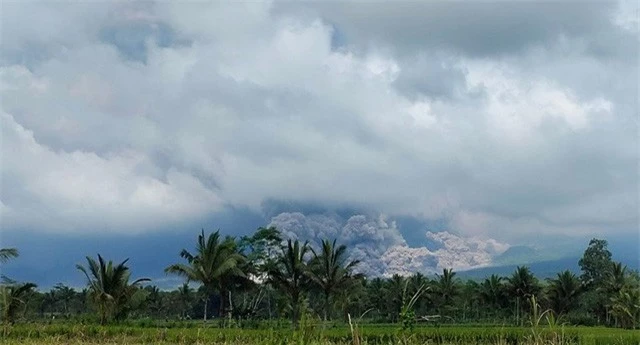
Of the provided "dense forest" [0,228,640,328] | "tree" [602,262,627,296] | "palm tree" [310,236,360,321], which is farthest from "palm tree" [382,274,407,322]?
"palm tree" [310,236,360,321]

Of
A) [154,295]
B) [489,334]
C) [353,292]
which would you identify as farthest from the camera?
[154,295]

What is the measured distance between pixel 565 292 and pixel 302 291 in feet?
89.4

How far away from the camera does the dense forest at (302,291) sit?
32438 millimetres

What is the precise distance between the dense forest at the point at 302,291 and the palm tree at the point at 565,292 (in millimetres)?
79

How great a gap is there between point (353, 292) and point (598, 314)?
30.1 meters

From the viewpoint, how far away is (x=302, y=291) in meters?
36.4

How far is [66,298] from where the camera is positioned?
263 ft

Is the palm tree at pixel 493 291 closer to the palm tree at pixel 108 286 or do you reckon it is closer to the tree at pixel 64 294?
the palm tree at pixel 108 286

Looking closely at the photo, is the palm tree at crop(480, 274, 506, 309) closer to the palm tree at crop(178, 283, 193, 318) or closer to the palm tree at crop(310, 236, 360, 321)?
the palm tree at crop(310, 236, 360, 321)

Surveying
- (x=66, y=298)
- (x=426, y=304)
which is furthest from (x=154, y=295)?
(x=426, y=304)

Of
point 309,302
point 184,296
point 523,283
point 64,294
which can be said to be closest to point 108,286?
point 309,302

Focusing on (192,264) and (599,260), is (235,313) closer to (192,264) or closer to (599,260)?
(192,264)

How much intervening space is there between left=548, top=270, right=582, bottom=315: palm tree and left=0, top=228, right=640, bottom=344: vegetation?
0.09 meters

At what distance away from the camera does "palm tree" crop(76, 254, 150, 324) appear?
104ft
